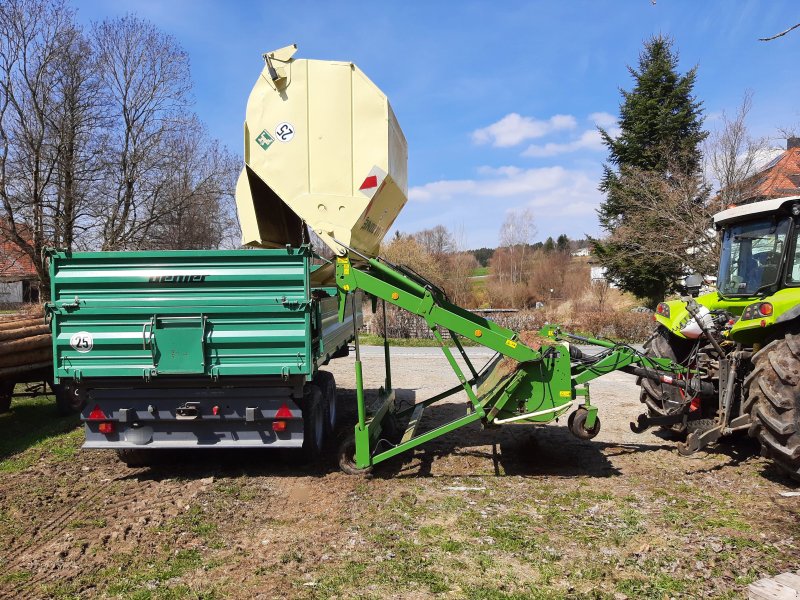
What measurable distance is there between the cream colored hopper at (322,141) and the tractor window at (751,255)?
3.78 m

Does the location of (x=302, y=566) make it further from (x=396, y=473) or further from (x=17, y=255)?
(x=17, y=255)

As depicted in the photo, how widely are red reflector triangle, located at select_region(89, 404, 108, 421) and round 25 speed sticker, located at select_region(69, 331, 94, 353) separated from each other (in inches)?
21.3

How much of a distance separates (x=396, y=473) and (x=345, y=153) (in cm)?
315

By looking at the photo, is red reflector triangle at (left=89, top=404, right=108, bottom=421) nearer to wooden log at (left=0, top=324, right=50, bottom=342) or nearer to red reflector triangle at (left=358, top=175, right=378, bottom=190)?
red reflector triangle at (left=358, top=175, right=378, bottom=190)

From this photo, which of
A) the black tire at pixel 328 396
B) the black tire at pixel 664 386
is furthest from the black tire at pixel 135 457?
the black tire at pixel 664 386

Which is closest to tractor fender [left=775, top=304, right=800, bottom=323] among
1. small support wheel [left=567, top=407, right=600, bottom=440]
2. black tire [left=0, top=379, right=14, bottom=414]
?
small support wheel [left=567, top=407, right=600, bottom=440]

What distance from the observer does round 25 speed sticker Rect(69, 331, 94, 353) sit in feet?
16.2

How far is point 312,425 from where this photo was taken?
552 cm

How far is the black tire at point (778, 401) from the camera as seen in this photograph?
446 cm

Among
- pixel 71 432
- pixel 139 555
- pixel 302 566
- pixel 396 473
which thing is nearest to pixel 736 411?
pixel 396 473

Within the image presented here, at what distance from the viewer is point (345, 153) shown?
521cm

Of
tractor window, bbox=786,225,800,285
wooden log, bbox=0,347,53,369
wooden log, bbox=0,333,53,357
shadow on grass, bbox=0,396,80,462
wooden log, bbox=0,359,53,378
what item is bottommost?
shadow on grass, bbox=0,396,80,462

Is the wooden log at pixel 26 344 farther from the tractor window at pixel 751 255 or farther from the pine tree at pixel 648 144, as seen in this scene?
the pine tree at pixel 648 144

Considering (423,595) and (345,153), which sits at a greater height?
(345,153)
